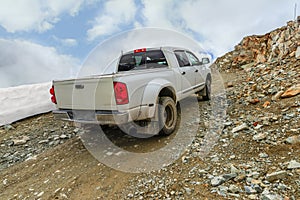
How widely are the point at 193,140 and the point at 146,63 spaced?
2156 millimetres

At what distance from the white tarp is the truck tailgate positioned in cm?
270

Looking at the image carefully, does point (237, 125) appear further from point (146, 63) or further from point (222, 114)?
point (146, 63)

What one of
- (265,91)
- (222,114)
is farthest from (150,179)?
(265,91)

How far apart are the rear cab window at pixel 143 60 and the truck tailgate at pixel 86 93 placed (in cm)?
175

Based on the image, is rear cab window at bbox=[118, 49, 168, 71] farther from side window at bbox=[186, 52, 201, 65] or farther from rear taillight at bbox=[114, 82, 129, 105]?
rear taillight at bbox=[114, 82, 129, 105]

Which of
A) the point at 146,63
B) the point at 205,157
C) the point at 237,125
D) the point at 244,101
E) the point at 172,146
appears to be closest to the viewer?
the point at 205,157

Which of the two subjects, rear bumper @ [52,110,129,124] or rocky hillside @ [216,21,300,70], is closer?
rear bumper @ [52,110,129,124]

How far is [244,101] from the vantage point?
531 cm

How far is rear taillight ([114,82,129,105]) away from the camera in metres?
3.07

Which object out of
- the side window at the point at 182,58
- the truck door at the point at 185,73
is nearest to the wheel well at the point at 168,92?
the truck door at the point at 185,73

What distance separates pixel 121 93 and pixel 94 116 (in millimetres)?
666

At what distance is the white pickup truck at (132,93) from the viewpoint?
3156mm

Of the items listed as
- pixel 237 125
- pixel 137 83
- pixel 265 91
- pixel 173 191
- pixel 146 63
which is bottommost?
pixel 173 191

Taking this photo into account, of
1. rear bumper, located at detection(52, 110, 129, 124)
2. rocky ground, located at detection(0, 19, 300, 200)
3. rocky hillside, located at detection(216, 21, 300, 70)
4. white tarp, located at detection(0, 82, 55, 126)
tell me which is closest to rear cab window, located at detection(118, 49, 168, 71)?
rocky ground, located at detection(0, 19, 300, 200)
